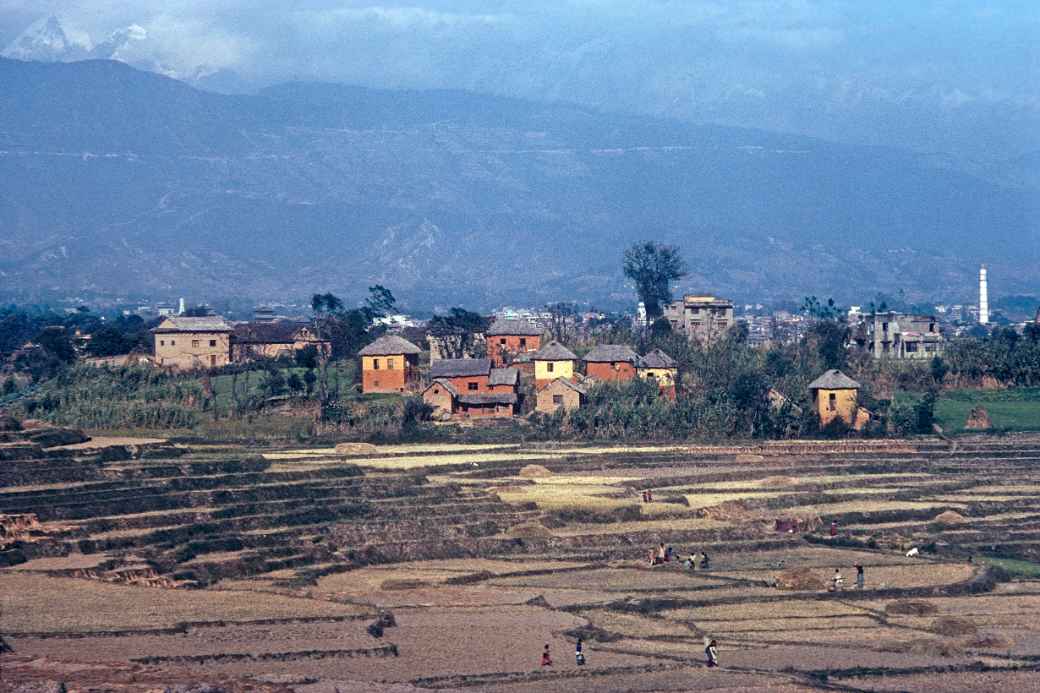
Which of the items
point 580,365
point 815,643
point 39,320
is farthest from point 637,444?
point 39,320

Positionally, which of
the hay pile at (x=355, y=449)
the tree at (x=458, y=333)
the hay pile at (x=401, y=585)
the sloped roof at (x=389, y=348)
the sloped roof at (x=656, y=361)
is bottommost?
the hay pile at (x=401, y=585)

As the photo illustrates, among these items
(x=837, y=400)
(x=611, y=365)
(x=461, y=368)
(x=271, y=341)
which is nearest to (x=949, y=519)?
(x=837, y=400)

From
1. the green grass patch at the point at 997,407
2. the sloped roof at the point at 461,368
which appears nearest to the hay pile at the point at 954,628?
the green grass patch at the point at 997,407

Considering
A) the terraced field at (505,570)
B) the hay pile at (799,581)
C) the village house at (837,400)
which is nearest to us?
the terraced field at (505,570)

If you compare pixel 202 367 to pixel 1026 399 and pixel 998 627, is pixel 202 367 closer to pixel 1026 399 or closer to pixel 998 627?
pixel 1026 399

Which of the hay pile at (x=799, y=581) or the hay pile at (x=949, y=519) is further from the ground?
the hay pile at (x=949, y=519)

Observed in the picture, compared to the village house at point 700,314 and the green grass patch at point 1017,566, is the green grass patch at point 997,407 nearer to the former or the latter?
the green grass patch at point 1017,566
